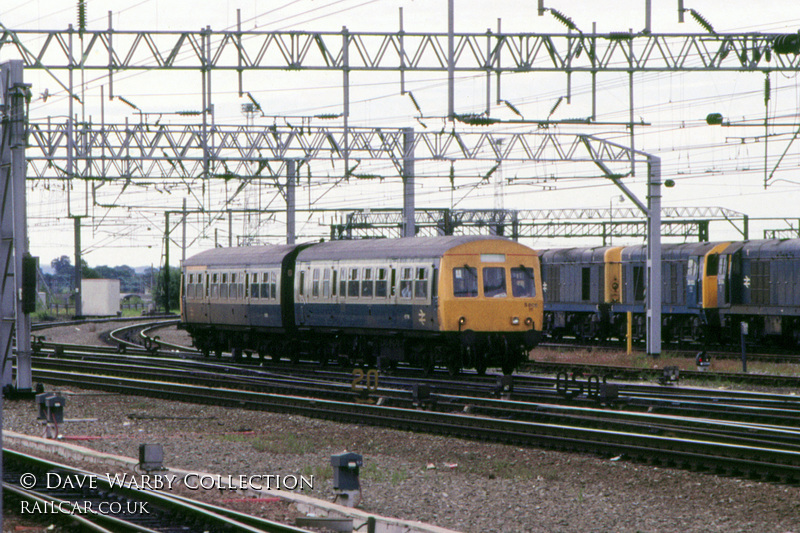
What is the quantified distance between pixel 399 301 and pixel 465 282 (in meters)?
1.82

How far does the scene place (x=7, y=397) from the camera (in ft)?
73.5

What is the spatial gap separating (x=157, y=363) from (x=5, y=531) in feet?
74.1

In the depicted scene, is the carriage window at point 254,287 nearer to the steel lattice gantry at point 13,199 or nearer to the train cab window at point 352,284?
the train cab window at point 352,284

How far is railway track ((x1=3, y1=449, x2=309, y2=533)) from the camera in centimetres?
979

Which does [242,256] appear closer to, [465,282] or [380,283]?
[380,283]

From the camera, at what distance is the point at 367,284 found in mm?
26562

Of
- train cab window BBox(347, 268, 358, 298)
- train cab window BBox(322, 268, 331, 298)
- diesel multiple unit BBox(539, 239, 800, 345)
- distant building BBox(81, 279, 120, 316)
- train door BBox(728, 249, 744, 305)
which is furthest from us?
distant building BBox(81, 279, 120, 316)

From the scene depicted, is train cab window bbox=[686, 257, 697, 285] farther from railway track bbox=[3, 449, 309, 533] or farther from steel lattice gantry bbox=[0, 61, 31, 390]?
railway track bbox=[3, 449, 309, 533]

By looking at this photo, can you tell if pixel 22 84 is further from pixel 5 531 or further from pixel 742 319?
pixel 742 319

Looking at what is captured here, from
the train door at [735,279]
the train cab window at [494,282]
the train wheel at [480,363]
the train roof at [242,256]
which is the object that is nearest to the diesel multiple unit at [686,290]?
the train door at [735,279]

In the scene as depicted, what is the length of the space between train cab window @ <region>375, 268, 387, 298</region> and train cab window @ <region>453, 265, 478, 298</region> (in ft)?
7.62

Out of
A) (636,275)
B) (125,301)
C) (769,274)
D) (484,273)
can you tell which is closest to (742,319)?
(769,274)

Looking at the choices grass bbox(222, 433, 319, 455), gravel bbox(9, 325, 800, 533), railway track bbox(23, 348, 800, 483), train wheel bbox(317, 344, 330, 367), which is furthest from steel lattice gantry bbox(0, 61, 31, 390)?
train wheel bbox(317, 344, 330, 367)

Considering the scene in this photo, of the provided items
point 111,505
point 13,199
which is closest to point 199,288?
point 13,199
